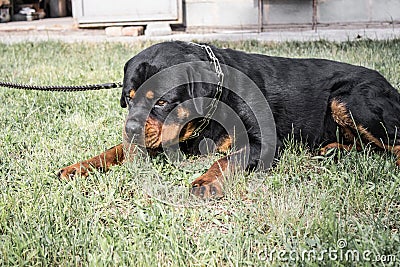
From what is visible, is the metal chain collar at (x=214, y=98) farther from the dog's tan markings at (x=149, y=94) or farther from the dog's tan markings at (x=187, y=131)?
the dog's tan markings at (x=149, y=94)

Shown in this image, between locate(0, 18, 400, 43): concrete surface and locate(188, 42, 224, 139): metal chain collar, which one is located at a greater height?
locate(0, 18, 400, 43): concrete surface

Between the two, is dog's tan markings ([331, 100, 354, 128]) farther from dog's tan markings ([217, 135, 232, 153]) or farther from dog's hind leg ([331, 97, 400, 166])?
dog's tan markings ([217, 135, 232, 153])

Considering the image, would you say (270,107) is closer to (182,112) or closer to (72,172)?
(182,112)

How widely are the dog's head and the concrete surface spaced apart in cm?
575

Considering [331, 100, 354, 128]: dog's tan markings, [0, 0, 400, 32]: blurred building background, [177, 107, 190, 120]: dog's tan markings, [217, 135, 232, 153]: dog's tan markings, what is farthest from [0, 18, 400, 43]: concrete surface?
[177, 107, 190, 120]: dog's tan markings

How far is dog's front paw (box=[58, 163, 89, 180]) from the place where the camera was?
10.2 feet

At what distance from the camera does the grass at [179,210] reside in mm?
2207

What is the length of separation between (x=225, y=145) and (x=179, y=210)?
2.43 ft

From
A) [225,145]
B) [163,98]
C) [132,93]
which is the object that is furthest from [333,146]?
[132,93]

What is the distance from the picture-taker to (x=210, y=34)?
A: 954 cm

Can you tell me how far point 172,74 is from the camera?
3.06 m

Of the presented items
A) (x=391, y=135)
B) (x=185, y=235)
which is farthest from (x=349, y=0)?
(x=185, y=235)

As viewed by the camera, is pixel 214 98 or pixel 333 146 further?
pixel 333 146

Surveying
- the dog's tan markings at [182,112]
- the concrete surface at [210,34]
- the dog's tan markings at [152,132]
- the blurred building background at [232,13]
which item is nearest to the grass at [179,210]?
the dog's tan markings at [152,132]
